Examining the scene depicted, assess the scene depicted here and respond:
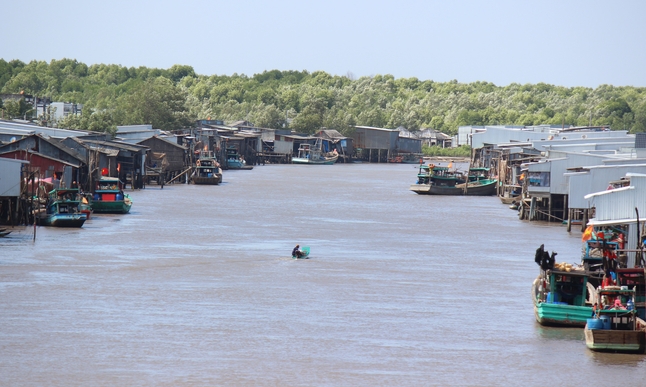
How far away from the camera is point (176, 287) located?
2644 cm

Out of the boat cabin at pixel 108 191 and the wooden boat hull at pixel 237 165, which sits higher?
the wooden boat hull at pixel 237 165

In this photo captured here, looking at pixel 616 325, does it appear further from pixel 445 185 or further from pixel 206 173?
pixel 206 173

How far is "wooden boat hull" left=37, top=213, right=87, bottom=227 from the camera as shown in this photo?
125ft

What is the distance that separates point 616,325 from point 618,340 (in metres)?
0.31

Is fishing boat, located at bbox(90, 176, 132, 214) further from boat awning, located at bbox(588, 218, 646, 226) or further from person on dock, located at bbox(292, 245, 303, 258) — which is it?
boat awning, located at bbox(588, 218, 646, 226)

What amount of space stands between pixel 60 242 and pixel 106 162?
19.0 meters

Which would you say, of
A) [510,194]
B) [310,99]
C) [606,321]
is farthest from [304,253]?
[310,99]

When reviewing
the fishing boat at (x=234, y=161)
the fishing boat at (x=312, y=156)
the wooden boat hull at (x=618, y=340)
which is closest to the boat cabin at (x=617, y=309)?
the wooden boat hull at (x=618, y=340)

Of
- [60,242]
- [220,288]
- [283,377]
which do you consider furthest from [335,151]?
[283,377]

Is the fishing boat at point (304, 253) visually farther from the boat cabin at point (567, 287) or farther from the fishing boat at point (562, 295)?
the boat cabin at point (567, 287)

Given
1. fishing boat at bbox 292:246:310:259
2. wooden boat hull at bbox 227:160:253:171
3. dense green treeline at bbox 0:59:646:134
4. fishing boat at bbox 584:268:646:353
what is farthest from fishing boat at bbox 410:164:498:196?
fishing boat at bbox 584:268:646:353

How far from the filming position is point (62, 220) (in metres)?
38.0

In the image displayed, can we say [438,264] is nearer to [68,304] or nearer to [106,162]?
[68,304]

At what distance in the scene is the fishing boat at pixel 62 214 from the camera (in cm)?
3803
